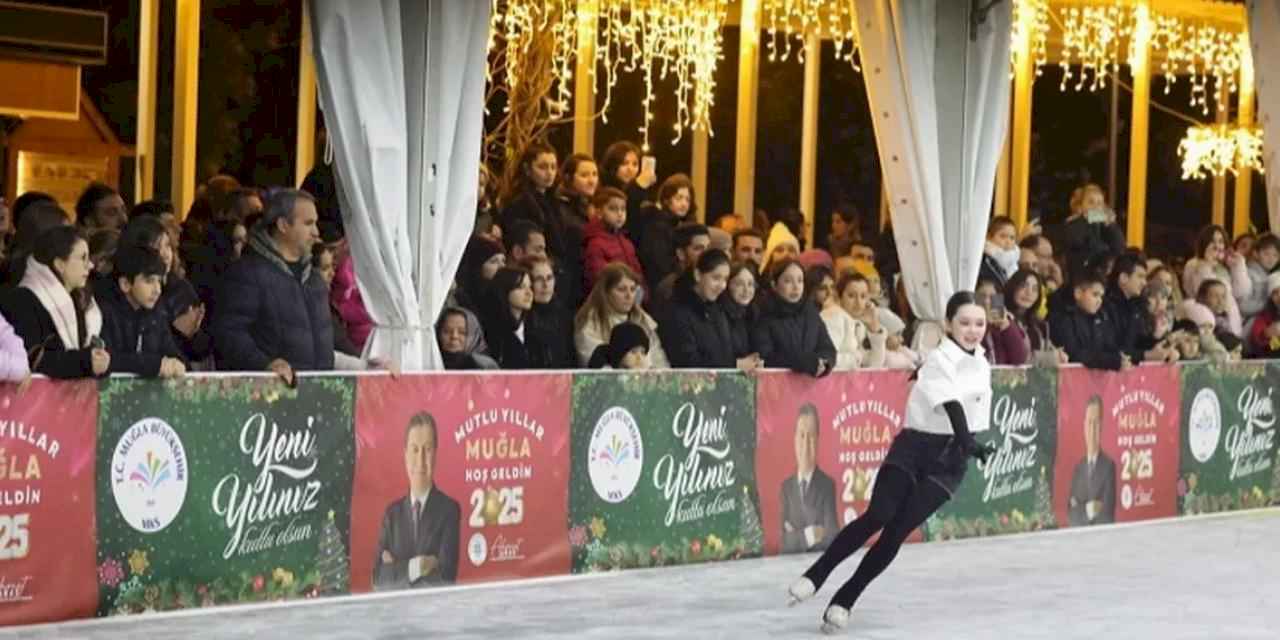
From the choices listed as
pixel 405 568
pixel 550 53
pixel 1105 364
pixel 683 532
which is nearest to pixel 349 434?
pixel 405 568

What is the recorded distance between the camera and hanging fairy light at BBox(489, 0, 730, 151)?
16969mm

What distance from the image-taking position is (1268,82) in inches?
660

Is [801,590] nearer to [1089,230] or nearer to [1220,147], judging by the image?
[1089,230]

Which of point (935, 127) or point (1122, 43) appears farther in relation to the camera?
point (1122, 43)

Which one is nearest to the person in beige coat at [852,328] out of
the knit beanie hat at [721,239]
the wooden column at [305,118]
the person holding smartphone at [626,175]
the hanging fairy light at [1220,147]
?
the knit beanie hat at [721,239]

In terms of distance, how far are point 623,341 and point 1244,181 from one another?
13.6 meters

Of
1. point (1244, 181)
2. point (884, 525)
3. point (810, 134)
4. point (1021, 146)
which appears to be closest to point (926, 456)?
point (884, 525)

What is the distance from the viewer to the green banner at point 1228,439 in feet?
50.6

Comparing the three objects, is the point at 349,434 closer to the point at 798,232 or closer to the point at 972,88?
the point at 972,88

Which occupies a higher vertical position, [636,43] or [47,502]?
[636,43]

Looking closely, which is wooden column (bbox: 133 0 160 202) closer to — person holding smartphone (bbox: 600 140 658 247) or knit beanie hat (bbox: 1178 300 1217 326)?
person holding smartphone (bbox: 600 140 658 247)

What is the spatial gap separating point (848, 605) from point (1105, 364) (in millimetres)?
4948

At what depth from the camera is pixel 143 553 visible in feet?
32.1

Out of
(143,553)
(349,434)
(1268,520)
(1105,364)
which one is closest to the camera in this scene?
(143,553)
